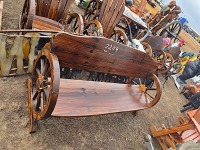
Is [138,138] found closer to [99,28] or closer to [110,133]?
[110,133]

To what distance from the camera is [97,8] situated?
16.6 feet

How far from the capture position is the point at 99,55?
282 cm

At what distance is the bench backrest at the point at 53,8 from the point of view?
3909mm

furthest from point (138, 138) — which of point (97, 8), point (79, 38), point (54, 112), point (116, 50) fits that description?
point (97, 8)

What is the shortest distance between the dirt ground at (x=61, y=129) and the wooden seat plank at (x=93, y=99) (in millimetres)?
577

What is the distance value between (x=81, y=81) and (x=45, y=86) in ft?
2.50

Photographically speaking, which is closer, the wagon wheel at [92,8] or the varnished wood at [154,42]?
the wagon wheel at [92,8]

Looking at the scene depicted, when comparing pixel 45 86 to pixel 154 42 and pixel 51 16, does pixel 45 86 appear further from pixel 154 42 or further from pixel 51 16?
pixel 154 42

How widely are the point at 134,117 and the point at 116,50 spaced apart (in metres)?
1.90

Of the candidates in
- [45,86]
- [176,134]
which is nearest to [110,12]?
[45,86]

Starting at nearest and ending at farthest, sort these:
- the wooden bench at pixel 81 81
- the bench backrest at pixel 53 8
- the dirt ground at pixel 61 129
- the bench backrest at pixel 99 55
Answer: the wooden bench at pixel 81 81 → the bench backrest at pixel 99 55 → the dirt ground at pixel 61 129 → the bench backrest at pixel 53 8

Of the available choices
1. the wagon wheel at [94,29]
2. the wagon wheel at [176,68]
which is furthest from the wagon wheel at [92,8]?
the wagon wheel at [176,68]

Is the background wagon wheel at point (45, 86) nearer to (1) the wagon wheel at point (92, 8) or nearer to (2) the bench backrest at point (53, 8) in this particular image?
(2) the bench backrest at point (53, 8)

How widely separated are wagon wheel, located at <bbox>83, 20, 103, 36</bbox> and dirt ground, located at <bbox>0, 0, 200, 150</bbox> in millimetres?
1619
